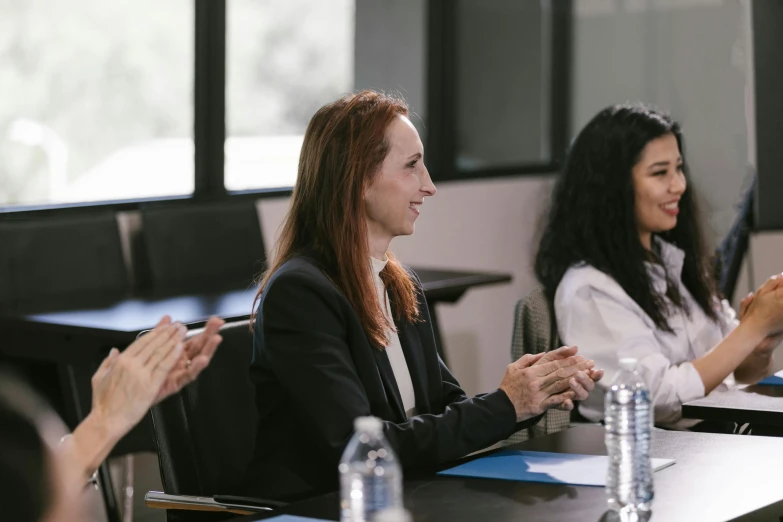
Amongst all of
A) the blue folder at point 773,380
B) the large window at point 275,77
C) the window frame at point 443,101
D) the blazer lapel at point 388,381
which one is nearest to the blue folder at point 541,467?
the blazer lapel at point 388,381

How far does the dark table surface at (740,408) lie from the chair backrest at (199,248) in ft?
6.23

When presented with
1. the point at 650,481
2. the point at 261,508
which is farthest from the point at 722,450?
the point at 261,508

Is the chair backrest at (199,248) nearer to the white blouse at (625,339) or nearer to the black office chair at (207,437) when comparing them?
the white blouse at (625,339)

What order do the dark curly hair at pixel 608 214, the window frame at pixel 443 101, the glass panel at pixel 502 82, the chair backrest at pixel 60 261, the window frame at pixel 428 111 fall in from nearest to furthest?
the dark curly hair at pixel 608 214, the chair backrest at pixel 60 261, the window frame at pixel 428 111, the window frame at pixel 443 101, the glass panel at pixel 502 82

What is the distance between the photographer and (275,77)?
5.01 m

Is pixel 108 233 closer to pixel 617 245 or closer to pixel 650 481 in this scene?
pixel 617 245

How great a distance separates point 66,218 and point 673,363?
2105 mm

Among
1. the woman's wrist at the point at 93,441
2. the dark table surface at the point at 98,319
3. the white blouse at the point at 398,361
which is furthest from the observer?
the dark table surface at the point at 98,319

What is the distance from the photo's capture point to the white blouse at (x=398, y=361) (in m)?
2.26

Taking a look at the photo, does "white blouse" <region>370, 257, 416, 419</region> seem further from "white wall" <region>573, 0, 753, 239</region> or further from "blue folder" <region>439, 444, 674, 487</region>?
"white wall" <region>573, 0, 753, 239</region>

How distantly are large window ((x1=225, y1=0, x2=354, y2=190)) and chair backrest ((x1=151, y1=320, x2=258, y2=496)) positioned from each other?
8.86 ft

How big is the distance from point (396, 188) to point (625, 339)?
0.85 metres

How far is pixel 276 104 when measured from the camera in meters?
5.02

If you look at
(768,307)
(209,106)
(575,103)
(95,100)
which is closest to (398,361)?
(768,307)
